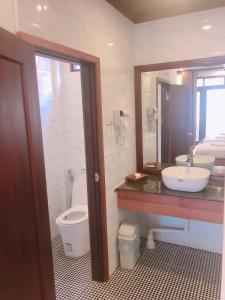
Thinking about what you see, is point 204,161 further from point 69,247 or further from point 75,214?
point 69,247

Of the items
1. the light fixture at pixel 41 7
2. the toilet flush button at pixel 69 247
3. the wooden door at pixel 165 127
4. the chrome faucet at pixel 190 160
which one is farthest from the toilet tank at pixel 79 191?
the light fixture at pixel 41 7

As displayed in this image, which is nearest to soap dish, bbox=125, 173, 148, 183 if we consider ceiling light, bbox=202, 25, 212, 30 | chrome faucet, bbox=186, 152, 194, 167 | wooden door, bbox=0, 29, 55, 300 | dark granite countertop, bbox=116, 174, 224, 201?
dark granite countertop, bbox=116, 174, 224, 201

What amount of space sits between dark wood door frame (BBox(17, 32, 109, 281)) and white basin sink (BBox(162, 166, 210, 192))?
23.6 inches

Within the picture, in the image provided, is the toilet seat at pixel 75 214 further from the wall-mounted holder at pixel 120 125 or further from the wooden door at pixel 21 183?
the wooden door at pixel 21 183

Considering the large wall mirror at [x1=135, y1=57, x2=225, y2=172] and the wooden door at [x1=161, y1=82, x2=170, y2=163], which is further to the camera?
the wooden door at [x1=161, y1=82, x2=170, y2=163]

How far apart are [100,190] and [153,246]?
A: 1115 mm

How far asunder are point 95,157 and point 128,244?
36.7 inches

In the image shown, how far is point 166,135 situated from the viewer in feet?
9.07

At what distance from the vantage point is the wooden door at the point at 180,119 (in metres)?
2.59

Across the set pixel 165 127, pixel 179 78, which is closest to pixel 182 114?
pixel 165 127

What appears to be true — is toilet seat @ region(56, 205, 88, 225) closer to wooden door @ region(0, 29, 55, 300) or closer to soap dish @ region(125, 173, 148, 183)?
soap dish @ region(125, 173, 148, 183)

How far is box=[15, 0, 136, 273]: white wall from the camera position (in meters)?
1.45

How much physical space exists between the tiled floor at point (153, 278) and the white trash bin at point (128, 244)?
0.08 m

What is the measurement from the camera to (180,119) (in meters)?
2.67
